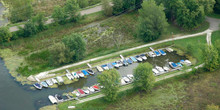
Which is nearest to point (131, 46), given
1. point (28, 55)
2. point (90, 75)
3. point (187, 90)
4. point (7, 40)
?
point (90, 75)

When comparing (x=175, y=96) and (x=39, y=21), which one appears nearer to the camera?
(x=175, y=96)

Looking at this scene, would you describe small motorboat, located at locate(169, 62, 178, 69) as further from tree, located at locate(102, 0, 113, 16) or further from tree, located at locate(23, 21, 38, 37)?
tree, located at locate(23, 21, 38, 37)

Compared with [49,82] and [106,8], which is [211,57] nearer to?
[49,82]

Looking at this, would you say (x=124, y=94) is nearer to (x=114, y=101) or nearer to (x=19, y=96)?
(x=114, y=101)

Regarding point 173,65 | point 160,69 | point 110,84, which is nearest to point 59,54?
point 110,84

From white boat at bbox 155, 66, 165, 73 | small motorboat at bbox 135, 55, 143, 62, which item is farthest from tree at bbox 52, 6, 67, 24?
white boat at bbox 155, 66, 165, 73
